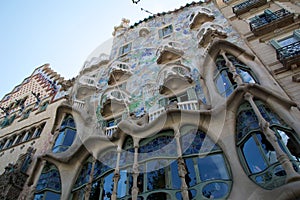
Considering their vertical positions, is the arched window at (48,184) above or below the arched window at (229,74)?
below

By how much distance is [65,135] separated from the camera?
11.2 meters

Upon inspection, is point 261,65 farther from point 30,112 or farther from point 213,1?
point 30,112

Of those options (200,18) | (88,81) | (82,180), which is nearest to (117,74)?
(88,81)

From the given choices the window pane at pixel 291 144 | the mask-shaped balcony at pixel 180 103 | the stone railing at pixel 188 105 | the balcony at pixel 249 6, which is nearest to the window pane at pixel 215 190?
the window pane at pixel 291 144

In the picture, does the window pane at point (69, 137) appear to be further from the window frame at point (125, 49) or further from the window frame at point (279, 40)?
the window frame at point (279, 40)

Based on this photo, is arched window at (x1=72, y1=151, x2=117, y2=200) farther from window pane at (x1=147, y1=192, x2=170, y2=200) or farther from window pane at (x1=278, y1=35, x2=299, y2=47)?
window pane at (x1=278, y1=35, x2=299, y2=47)

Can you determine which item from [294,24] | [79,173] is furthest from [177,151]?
[294,24]

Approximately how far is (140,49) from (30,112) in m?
8.89

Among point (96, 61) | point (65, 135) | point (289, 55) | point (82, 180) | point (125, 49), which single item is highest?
point (125, 49)

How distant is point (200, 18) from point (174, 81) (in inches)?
234

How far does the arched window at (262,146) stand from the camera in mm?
5652

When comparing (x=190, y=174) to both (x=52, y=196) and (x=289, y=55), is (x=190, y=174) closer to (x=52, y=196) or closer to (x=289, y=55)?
(x=52, y=196)

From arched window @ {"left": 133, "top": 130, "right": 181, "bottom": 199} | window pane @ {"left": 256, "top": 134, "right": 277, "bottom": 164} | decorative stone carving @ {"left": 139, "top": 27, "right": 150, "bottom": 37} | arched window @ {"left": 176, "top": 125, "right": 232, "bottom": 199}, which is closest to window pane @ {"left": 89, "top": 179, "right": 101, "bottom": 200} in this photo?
arched window @ {"left": 133, "top": 130, "right": 181, "bottom": 199}

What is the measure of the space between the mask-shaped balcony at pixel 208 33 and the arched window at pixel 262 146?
5.12 metres
